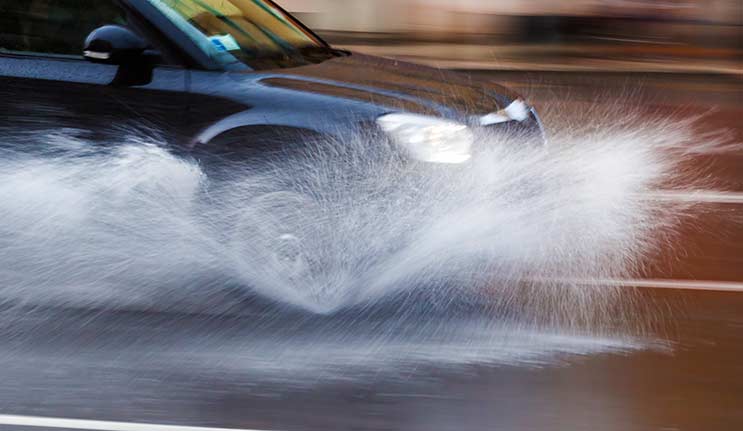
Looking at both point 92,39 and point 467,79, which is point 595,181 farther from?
point 92,39

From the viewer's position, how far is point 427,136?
19.5 feet

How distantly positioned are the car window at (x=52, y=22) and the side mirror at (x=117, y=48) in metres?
0.13

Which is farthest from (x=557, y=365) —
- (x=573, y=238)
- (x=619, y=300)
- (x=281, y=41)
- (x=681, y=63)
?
(x=681, y=63)

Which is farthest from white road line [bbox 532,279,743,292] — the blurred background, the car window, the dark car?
the blurred background

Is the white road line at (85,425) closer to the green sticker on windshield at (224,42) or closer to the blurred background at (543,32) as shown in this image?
the green sticker on windshield at (224,42)

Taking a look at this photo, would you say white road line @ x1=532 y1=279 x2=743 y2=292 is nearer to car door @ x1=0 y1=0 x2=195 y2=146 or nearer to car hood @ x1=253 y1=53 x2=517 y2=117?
car hood @ x1=253 y1=53 x2=517 y2=117

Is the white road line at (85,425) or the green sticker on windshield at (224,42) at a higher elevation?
the green sticker on windshield at (224,42)

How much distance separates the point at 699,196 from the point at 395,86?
3234mm

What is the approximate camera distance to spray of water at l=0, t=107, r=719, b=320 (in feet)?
19.3

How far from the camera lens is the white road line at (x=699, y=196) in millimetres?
8617

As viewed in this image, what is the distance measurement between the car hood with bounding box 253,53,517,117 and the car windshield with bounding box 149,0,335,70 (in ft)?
0.50

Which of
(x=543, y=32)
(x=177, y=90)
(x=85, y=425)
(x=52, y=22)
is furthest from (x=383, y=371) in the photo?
(x=543, y=32)

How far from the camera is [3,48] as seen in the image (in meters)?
6.08

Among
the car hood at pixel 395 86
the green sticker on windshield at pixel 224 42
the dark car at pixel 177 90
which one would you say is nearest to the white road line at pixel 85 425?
the dark car at pixel 177 90
